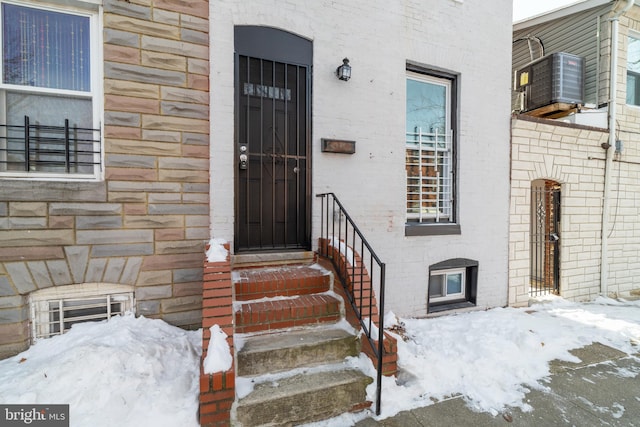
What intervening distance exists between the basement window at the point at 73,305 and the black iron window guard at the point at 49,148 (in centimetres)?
114

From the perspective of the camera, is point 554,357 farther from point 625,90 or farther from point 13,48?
point 13,48

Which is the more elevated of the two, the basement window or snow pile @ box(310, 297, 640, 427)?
the basement window

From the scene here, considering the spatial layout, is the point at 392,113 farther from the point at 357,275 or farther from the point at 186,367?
the point at 186,367

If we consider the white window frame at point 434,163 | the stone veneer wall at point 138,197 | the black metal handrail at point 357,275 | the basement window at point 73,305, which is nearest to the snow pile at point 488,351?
the black metal handrail at point 357,275

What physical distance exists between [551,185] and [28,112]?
764 centimetres

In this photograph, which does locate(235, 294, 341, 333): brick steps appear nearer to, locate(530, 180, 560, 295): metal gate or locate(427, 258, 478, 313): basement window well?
locate(427, 258, 478, 313): basement window well

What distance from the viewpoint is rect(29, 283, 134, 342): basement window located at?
9.14 ft

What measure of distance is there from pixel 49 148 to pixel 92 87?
702 mm

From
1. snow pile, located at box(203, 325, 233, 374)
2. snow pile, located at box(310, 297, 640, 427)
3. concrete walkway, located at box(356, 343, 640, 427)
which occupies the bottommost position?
concrete walkway, located at box(356, 343, 640, 427)

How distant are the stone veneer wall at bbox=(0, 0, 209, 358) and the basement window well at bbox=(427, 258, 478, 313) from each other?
3.21 meters

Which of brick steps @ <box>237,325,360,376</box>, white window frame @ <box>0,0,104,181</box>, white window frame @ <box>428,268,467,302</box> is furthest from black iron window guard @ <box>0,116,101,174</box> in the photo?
white window frame @ <box>428,268,467,302</box>

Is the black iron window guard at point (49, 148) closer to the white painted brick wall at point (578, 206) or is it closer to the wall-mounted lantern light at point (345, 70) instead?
the wall-mounted lantern light at point (345, 70)

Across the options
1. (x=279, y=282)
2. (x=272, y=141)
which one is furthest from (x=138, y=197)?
(x=279, y=282)

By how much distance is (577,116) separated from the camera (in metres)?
5.39
